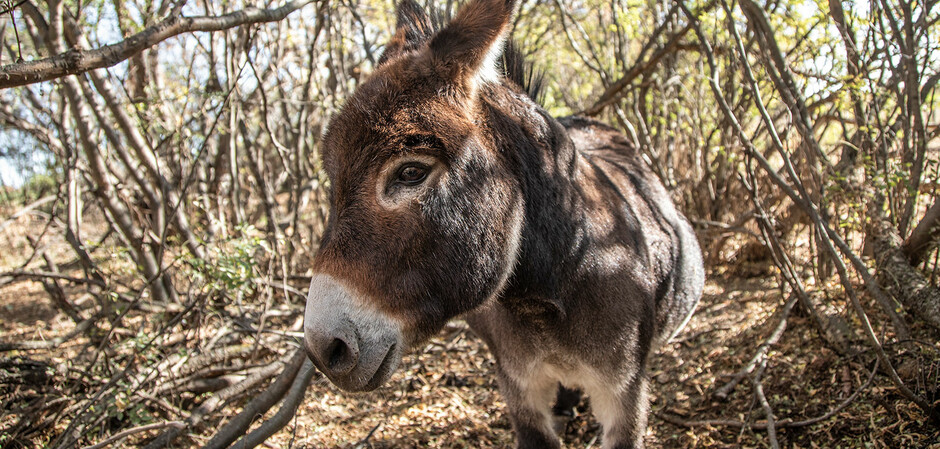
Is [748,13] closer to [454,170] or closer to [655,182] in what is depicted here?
[655,182]

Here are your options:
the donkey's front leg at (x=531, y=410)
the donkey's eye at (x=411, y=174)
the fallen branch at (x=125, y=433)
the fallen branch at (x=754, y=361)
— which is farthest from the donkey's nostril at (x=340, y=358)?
the fallen branch at (x=754, y=361)

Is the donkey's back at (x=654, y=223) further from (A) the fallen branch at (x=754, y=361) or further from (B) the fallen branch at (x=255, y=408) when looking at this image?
(B) the fallen branch at (x=255, y=408)

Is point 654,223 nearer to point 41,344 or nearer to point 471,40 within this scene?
point 471,40

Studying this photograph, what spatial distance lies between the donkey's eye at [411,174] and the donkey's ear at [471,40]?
0.39 metres

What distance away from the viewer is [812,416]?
2.95 m

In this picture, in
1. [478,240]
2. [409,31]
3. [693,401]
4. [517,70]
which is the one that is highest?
[409,31]

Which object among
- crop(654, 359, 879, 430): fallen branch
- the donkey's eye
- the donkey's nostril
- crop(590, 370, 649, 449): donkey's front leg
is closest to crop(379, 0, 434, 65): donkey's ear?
the donkey's eye

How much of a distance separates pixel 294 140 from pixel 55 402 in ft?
10.5

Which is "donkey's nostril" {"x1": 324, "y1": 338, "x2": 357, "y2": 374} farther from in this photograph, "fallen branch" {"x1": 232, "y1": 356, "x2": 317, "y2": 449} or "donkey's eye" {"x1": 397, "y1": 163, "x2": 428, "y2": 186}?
"fallen branch" {"x1": 232, "y1": 356, "x2": 317, "y2": 449}

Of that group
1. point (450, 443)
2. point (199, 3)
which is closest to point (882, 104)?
point (450, 443)

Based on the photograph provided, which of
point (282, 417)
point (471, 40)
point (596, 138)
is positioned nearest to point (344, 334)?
point (471, 40)

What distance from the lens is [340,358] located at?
5.28ft

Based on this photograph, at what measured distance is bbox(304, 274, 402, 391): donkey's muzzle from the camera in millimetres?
1571

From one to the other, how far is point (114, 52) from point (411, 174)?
3.78 feet
